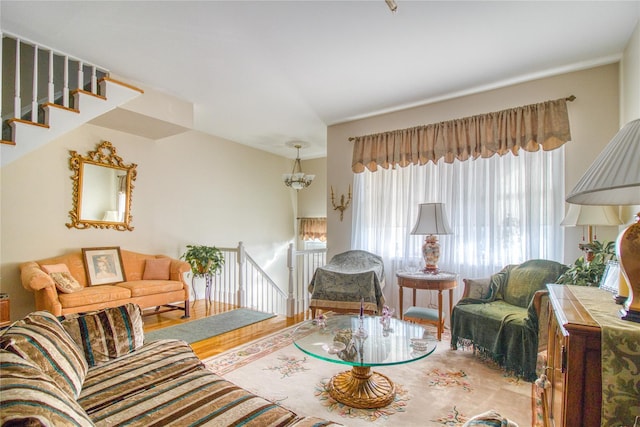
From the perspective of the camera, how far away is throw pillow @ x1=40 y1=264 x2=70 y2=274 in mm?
3359

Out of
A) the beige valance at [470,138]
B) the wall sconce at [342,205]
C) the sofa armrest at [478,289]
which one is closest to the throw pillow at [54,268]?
the wall sconce at [342,205]

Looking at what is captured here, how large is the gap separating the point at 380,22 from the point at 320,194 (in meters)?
4.50

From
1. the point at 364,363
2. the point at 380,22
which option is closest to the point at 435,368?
the point at 364,363

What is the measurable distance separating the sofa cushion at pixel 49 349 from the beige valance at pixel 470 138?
3.55 metres

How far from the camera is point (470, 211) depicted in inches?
140

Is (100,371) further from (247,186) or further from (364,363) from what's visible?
(247,186)

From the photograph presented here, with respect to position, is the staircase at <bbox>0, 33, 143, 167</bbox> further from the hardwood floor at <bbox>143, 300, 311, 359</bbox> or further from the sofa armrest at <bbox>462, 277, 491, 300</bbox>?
the sofa armrest at <bbox>462, 277, 491, 300</bbox>

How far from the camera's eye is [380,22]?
238 cm

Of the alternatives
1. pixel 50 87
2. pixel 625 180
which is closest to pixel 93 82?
pixel 50 87

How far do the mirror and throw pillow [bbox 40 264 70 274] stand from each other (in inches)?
24.2

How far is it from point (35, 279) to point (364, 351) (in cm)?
319

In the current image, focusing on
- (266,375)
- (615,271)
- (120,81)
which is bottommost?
(266,375)

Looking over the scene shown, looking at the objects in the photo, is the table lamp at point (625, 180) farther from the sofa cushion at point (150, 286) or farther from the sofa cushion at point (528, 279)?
the sofa cushion at point (150, 286)

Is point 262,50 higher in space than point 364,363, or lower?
higher
